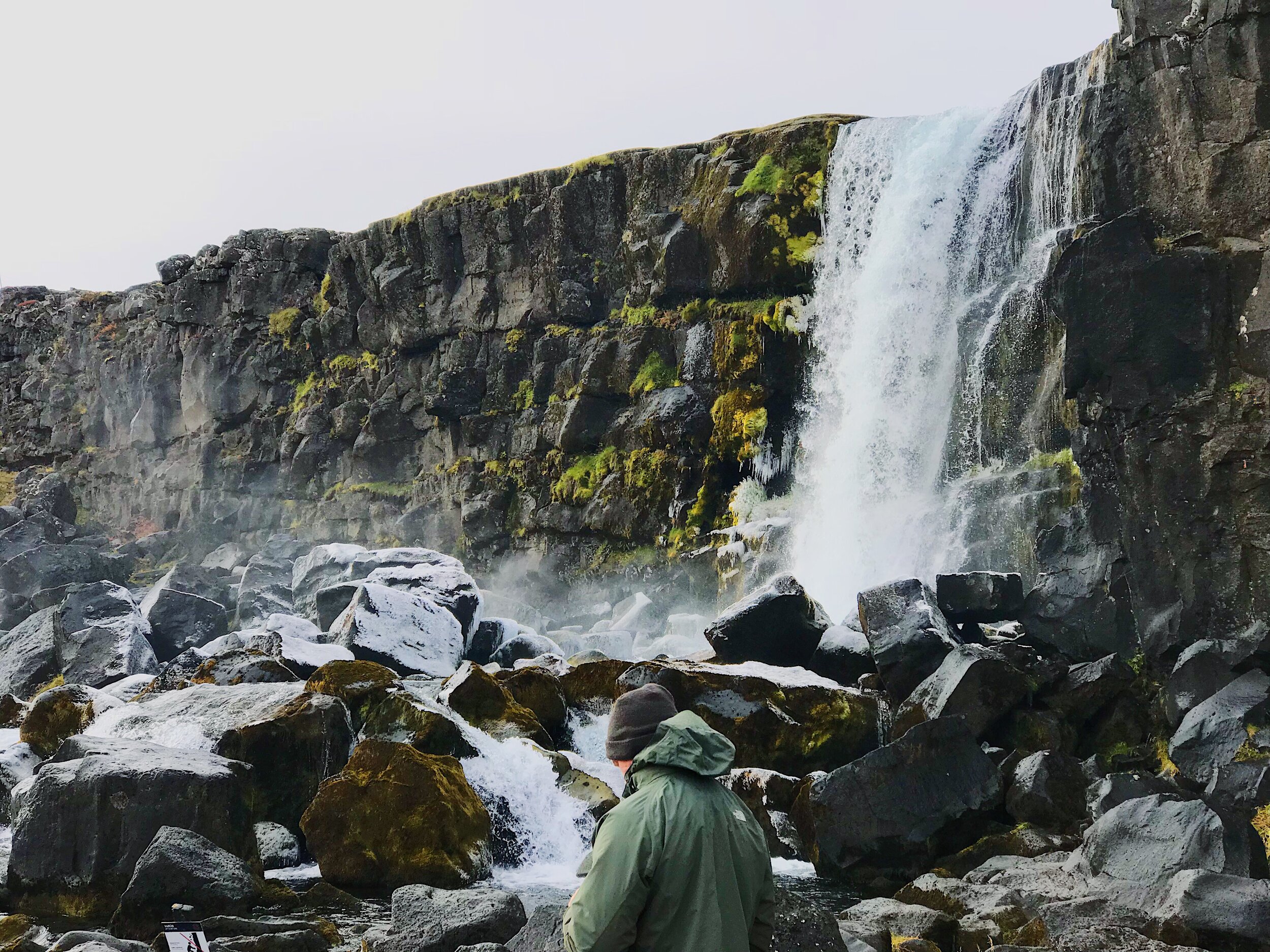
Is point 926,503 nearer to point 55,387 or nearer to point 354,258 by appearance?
point 354,258

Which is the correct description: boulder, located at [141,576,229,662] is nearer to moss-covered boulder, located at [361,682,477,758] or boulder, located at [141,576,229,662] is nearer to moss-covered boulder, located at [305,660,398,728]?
moss-covered boulder, located at [305,660,398,728]

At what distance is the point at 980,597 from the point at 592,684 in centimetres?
533

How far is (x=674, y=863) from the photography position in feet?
12.2

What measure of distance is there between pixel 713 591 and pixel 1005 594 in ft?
41.1

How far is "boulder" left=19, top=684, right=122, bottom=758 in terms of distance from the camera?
44.7 feet

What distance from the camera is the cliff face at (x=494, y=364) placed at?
30.3m

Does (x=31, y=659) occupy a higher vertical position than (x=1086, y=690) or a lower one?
lower

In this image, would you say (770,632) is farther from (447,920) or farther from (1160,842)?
(447,920)

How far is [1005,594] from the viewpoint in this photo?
15.7 m

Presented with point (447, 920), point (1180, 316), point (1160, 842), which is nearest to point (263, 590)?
point (1180, 316)

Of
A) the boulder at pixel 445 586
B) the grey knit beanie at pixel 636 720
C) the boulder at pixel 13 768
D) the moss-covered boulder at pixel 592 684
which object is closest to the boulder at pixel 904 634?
the moss-covered boulder at pixel 592 684

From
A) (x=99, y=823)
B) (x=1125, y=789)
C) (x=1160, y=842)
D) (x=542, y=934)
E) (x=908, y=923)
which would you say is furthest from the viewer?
(x=1125, y=789)

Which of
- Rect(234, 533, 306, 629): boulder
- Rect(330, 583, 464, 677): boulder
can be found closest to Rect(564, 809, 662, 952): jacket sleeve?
Rect(330, 583, 464, 677): boulder

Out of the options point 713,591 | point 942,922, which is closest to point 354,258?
point 713,591
